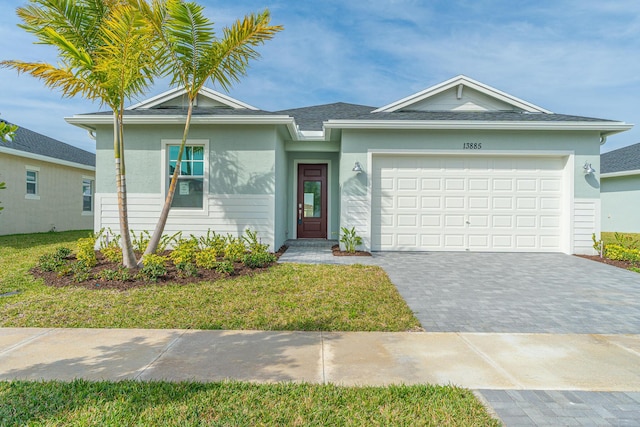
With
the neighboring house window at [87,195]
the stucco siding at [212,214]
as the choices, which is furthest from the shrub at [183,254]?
the neighboring house window at [87,195]

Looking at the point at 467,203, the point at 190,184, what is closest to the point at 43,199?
the point at 190,184

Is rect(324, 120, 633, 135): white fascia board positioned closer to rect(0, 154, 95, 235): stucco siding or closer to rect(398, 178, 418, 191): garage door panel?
rect(398, 178, 418, 191): garage door panel

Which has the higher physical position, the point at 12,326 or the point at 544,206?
the point at 544,206

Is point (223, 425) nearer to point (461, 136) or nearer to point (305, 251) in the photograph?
A: point (305, 251)

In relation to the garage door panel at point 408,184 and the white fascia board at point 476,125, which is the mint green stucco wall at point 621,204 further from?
the garage door panel at point 408,184

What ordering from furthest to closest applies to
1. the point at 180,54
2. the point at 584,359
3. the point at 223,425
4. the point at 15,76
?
the point at 180,54 < the point at 15,76 < the point at 584,359 < the point at 223,425

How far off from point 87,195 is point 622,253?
21.5 metres

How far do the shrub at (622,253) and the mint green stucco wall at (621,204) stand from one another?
8.83 m

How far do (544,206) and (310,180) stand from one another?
7.18 meters

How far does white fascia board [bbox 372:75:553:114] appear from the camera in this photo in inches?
425

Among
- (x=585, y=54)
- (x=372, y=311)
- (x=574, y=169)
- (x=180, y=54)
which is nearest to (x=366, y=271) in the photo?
(x=372, y=311)

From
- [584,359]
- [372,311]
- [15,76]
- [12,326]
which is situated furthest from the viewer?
[15,76]

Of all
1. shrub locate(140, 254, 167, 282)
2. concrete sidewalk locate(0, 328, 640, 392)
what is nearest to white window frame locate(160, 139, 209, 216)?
shrub locate(140, 254, 167, 282)

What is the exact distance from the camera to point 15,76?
20.3 feet
